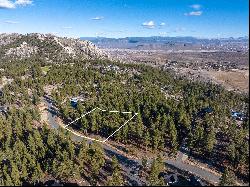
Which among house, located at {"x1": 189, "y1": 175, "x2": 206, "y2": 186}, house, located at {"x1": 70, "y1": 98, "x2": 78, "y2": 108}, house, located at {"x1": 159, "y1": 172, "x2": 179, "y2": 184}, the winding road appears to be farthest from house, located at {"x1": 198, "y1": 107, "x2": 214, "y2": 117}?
house, located at {"x1": 70, "y1": 98, "x2": 78, "y2": 108}

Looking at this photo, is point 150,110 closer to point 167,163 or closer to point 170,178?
point 167,163

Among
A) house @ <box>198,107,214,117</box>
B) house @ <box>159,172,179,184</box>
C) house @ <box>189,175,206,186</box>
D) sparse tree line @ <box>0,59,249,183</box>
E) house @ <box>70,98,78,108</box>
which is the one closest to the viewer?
house @ <box>189,175,206,186</box>

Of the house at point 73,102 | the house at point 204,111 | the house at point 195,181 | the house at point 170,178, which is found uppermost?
the house at point 73,102

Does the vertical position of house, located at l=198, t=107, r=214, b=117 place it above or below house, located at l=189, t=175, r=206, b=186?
above

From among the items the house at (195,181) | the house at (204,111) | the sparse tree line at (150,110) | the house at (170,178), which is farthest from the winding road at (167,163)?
the house at (204,111)

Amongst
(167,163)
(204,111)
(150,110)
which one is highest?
(150,110)

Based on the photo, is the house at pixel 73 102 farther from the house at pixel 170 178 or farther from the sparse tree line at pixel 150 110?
the house at pixel 170 178

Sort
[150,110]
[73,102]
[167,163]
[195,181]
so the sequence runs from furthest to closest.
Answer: [73,102]
[150,110]
[167,163]
[195,181]

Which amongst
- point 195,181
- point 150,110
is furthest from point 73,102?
point 195,181

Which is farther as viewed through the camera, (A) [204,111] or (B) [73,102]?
(B) [73,102]

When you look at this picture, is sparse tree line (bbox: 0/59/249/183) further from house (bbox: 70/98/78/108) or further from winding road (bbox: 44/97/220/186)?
winding road (bbox: 44/97/220/186)

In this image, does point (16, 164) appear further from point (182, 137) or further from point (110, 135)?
point (182, 137)

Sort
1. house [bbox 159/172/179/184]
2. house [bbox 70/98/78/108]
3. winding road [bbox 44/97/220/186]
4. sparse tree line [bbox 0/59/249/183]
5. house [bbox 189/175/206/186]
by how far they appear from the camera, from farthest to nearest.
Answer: house [bbox 70/98/78/108]
sparse tree line [bbox 0/59/249/183]
winding road [bbox 44/97/220/186]
house [bbox 159/172/179/184]
house [bbox 189/175/206/186]
